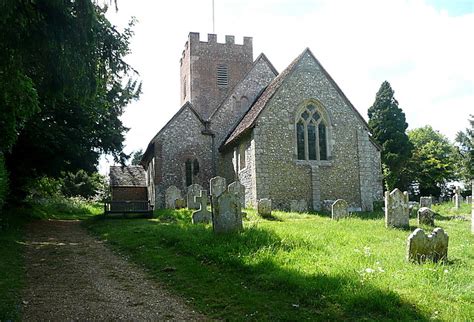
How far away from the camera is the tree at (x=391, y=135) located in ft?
125

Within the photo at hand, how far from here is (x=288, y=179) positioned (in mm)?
21172

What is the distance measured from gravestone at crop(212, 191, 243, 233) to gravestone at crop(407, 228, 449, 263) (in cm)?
440

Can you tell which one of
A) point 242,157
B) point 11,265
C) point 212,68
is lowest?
point 11,265

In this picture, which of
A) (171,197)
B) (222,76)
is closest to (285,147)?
(171,197)

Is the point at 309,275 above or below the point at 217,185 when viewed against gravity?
below

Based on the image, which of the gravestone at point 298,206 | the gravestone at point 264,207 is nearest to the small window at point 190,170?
the gravestone at point 298,206

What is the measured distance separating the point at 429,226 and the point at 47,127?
49.3 ft

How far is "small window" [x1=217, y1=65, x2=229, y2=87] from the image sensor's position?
3312cm

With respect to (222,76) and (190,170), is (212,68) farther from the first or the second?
(190,170)

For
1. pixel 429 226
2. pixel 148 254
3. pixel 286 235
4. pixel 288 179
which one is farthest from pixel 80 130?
pixel 429 226

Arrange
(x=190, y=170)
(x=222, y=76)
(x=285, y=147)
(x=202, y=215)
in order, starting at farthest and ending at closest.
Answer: (x=222, y=76) → (x=190, y=170) → (x=285, y=147) → (x=202, y=215)

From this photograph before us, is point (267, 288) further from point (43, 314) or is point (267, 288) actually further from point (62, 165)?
point (62, 165)

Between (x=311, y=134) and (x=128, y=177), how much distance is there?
17.7 meters

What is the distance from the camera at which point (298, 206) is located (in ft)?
65.2
